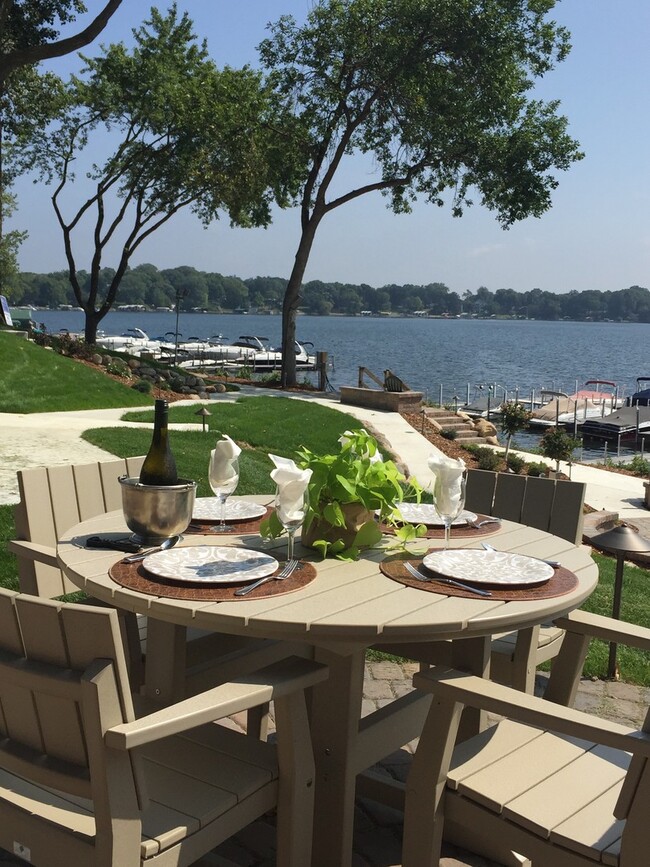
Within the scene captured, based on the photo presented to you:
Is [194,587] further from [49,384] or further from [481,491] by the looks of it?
[49,384]

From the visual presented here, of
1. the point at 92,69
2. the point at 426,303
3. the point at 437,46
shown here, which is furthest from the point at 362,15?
the point at 426,303

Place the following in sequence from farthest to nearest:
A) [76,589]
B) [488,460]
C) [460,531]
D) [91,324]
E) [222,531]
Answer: [91,324]
[488,460]
[76,589]
[460,531]
[222,531]

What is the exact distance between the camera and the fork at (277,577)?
89.3 inches

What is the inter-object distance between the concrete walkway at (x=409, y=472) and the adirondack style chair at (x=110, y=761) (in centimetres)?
48

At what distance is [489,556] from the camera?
2.72 metres

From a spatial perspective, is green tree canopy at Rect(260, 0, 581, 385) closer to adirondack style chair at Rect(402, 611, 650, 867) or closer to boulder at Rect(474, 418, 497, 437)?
boulder at Rect(474, 418, 497, 437)

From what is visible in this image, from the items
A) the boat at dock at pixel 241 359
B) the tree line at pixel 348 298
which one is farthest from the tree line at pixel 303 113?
the tree line at pixel 348 298

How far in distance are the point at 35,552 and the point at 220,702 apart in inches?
58.3

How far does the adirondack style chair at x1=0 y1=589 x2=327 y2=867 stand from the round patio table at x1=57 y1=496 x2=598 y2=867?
0.56 feet

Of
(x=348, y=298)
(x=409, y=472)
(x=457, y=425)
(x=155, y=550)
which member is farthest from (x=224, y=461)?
(x=348, y=298)

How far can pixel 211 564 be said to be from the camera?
249 cm

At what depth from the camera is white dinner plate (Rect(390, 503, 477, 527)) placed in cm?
318

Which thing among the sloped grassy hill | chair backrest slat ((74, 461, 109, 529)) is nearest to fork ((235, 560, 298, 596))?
chair backrest slat ((74, 461, 109, 529))

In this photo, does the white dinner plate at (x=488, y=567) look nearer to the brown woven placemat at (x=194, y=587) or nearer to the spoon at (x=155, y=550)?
the brown woven placemat at (x=194, y=587)
